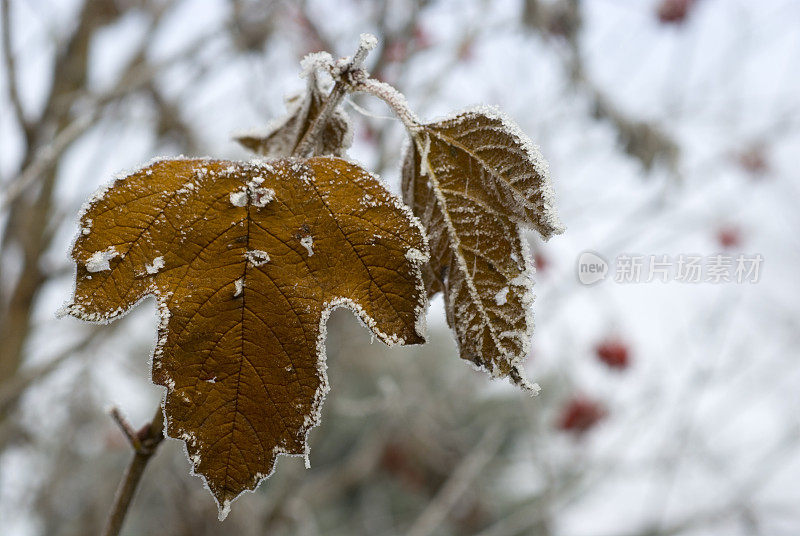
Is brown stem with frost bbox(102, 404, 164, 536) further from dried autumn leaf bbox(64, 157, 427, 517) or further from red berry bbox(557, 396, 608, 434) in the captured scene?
red berry bbox(557, 396, 608, 434)

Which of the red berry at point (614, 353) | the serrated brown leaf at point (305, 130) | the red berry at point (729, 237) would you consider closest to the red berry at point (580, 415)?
the red berry at point (614, 353)

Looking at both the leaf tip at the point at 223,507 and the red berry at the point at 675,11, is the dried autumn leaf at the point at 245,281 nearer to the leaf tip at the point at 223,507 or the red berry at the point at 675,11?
the leaf tip at the point at 223,507

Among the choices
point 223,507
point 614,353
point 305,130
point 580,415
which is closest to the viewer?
point 223,507

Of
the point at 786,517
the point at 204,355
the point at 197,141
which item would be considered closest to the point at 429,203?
the point at 204,355

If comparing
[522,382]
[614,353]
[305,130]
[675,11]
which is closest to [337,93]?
[305,130]

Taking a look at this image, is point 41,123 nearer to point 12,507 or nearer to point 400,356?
point 12,507

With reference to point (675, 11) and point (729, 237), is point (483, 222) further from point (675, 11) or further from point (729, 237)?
point (729, 237)
